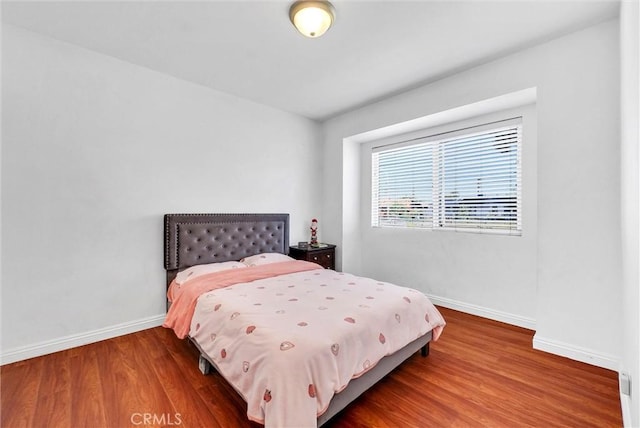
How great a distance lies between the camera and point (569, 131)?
2.28 m

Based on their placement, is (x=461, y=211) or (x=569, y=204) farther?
(x=461, y=211)

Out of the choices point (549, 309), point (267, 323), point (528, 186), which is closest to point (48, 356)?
point (267, 323)

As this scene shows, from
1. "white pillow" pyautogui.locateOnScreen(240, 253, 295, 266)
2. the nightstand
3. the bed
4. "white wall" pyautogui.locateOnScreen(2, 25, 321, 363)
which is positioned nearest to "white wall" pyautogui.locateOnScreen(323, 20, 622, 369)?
the bed

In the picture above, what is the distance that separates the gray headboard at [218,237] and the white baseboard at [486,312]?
7.13 feet

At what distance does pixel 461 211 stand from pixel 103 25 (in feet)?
12.9

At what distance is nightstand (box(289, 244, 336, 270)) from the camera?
3865 mm

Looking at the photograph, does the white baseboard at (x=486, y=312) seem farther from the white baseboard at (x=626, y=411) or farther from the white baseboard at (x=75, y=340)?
the white baseboard at (x=75, y=340)

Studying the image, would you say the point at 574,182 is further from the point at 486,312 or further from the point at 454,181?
the point at 486,312

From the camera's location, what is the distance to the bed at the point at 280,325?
4.38 ft

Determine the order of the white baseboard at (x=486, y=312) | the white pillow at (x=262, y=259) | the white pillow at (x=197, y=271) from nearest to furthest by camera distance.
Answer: the white pillow at (x=197, y=271) → the white baseboard at (x=486, y=312) → the white pillow at (x=262, y=259)

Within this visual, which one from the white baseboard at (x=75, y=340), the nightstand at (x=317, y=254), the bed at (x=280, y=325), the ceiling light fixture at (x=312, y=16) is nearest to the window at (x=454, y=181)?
the nightstand at (x=317, y=254)

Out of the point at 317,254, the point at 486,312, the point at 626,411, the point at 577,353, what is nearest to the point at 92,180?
the point at 317,254

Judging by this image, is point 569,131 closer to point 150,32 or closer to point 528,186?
point 528,186

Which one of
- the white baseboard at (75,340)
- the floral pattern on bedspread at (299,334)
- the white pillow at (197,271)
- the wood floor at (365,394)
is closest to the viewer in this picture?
the floral pattern on bedspread at (299,334)
